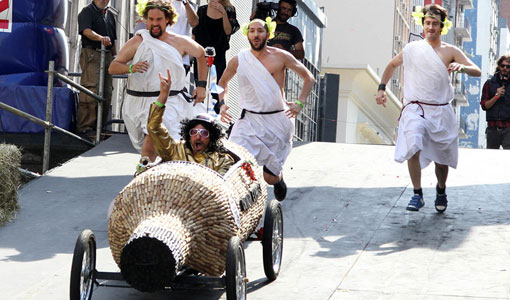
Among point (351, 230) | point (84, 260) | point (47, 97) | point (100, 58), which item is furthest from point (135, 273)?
point (100, 58)

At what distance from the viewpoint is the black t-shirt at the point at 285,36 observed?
1428 centimetres

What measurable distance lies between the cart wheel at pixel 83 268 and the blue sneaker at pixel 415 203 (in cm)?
478

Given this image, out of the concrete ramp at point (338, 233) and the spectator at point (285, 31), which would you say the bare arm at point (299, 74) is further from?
the spectator at point (285, 31)

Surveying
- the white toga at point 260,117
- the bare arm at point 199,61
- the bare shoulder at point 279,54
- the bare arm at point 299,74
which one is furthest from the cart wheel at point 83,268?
the bare shoulder at point 279,54

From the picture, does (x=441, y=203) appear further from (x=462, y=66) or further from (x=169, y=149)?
(x=169, y=149)

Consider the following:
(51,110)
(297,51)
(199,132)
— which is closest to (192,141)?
(199,132)

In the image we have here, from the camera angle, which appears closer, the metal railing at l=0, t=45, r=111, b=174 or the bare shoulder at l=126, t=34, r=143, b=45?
the bare shoulder at l=126, t=34, r=143, b=45

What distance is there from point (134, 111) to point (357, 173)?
376 cm

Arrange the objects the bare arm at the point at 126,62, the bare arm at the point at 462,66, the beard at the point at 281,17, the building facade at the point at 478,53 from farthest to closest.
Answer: the building facade at the point at 478,53
the beard at the point at 281,17
the bare arm at the point at 462,66
the bare arm at the point at 126,62

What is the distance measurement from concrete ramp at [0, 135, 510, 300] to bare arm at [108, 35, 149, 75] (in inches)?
54.6

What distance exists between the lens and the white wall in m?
59.1

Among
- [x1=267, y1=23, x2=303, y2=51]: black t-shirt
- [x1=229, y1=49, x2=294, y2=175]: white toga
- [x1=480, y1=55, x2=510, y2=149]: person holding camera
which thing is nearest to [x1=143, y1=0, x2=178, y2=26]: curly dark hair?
[x1=229, y1=49, x2=294, y2=175]: white toga

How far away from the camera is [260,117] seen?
38.9 ft

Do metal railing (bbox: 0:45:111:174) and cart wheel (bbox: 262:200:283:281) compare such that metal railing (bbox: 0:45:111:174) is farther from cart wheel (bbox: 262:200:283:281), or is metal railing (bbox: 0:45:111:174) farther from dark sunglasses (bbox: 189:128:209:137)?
cart wheel (bbox: 262:200:283:281)
